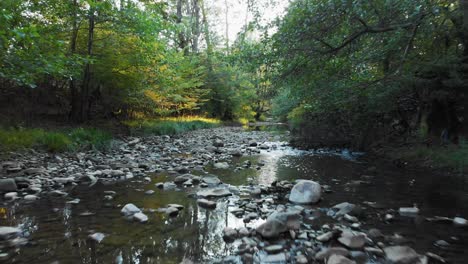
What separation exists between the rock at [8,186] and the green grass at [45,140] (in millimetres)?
2490

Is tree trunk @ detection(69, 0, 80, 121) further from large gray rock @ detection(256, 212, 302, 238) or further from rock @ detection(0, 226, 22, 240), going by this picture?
large gray rock @ detection(256, 212, 302, 238)

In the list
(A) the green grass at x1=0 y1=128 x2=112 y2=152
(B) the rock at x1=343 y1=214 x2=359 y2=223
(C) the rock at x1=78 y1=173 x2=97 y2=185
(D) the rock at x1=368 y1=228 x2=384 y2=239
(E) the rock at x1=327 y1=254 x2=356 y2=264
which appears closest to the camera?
(E) the rock at x1=327 y1=254 x2=356 y2=264

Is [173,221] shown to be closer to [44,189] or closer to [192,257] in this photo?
[192,257]

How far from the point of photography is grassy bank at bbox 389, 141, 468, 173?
20.6ft

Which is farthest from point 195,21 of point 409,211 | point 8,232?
point 8,232

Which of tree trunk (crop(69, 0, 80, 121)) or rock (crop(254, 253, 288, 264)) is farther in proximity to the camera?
tree trunk (crop(69, 0, 80, 121))

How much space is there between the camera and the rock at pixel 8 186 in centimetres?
439

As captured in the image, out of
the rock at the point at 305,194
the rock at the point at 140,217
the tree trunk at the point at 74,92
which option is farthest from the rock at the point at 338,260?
the tree trunk at the point at 74,92

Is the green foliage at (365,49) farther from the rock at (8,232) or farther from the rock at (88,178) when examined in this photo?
the rock at (8,232)

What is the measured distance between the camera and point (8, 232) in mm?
2836

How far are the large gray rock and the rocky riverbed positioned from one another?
12mm

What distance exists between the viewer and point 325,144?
37.0 feet

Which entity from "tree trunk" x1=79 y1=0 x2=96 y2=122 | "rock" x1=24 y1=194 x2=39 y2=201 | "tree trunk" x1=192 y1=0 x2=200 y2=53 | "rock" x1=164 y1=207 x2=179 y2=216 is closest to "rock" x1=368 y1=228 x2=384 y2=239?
"rock" x1=164 y1=207 x2=179 y2=216

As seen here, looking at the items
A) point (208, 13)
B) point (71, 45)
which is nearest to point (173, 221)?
point (71, 45)
